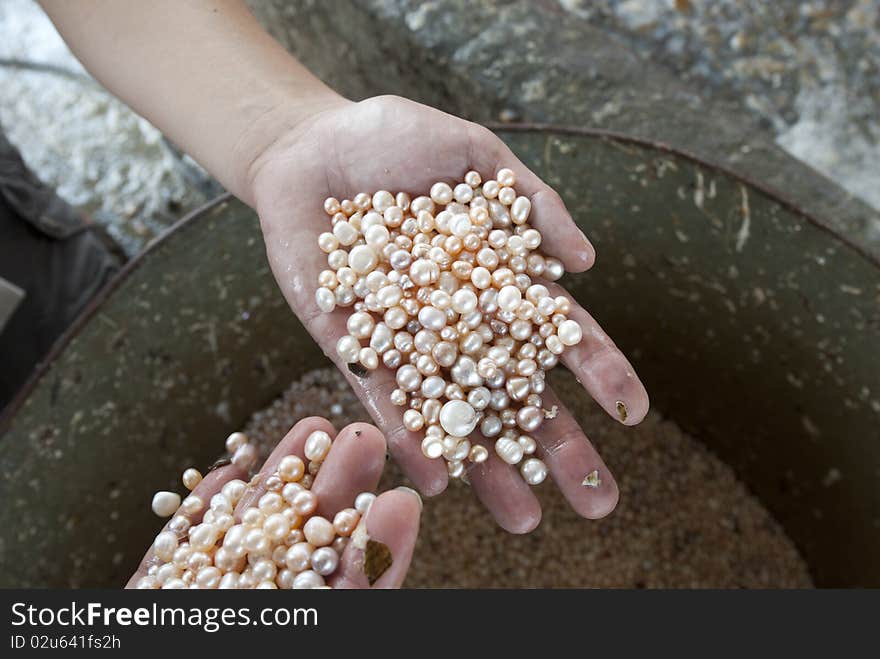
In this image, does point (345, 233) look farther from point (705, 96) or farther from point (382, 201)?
point (705, 96)

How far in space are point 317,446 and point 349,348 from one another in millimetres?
96

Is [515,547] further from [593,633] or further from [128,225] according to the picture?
[128,225]

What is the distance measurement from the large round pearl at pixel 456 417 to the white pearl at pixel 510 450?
0.04 metres

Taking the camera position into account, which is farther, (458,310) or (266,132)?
(266,132)

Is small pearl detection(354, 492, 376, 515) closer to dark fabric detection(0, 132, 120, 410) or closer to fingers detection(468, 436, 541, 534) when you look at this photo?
fingers detection(468, 436, 541, 534)

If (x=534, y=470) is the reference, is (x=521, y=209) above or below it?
above

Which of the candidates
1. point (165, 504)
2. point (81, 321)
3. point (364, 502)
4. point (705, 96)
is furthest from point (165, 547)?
point (705, 96)

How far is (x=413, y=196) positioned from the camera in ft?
2.75

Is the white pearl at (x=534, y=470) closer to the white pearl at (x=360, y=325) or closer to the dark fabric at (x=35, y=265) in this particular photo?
the white pearl at (x=360, y=325)

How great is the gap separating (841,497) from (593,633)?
575 mm

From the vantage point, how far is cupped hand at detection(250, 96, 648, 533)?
0.74 m

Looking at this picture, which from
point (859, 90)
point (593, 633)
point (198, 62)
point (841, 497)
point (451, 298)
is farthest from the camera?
point (859, 90)

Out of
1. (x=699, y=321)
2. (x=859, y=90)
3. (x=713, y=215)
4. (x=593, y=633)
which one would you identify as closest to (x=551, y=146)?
(x=713, y=215)

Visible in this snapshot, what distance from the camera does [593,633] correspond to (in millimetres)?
655
